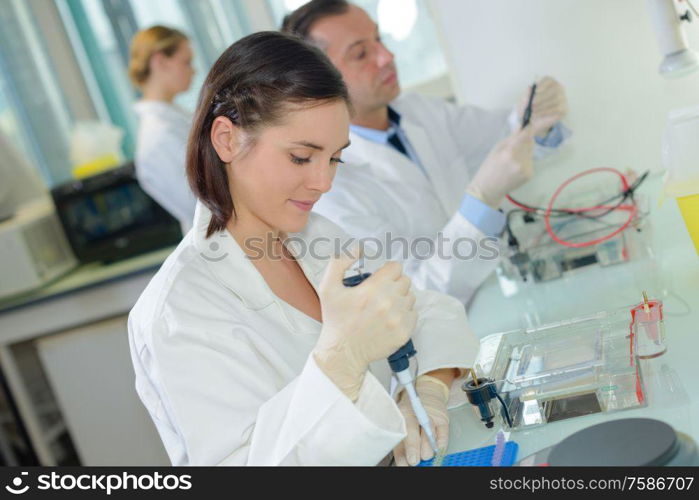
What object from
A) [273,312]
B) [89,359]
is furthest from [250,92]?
[89,359]

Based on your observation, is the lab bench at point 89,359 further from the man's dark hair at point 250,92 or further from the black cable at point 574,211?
the man's dark hair at point 250,92

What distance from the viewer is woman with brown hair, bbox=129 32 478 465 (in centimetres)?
99

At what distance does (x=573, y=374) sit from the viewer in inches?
42.1

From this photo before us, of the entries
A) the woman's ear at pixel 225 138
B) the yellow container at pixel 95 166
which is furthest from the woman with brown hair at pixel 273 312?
the yellow container at pixel 95 166

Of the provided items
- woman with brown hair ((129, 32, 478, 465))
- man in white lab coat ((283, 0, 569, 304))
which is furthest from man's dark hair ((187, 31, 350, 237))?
man in white lab coat ((283, 0, 569, 304))

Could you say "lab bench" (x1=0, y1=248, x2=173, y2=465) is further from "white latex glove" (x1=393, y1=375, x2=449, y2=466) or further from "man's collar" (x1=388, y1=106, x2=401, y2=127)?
"white latex glove" (x1=393, y1=375, x2=449, y2=466)

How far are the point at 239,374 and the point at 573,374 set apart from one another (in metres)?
0.43

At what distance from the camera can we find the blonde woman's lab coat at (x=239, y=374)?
96cm

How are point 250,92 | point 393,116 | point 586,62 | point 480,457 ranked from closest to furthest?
1. point 480,457
2. point 250,92
3. point 586,62
4. point 393,116

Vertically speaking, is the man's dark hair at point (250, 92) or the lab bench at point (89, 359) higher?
the man's dark hair at point (250, 92)

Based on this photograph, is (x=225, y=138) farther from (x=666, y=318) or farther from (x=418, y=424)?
(x=666, y=318)
